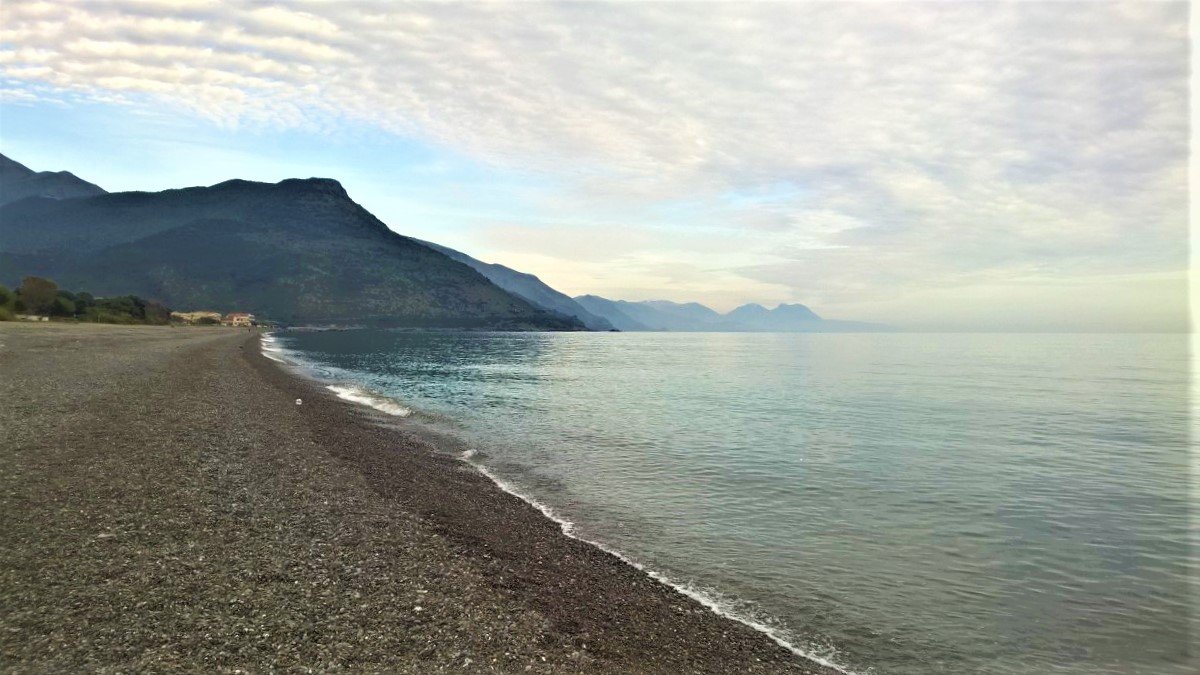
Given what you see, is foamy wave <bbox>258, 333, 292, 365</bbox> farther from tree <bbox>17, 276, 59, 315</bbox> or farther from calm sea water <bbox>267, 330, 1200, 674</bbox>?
tree <bbox>17, 276, 59, 315</bbox>

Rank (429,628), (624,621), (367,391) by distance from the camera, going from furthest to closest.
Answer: (367,391)
(624,621)
(429,628)

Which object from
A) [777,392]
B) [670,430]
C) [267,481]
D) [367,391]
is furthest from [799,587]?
[777,392]

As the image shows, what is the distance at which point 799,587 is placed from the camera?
12969mm

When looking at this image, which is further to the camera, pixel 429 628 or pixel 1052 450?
pixel 1052 450

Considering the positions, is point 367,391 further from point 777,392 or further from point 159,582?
point 159,582

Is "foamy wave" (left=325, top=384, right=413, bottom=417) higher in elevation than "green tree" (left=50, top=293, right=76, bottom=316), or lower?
lower

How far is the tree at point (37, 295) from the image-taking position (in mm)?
121694

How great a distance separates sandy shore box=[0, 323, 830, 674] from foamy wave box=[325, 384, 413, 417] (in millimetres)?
17040

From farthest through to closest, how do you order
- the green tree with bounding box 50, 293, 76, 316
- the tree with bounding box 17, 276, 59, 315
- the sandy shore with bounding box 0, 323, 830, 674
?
the green tree with bounding box 50, 293, 76, 316, the tree with bounding box 17, 276, 59, 315, the sandy shore with bounding box 0, 323, 830, 674

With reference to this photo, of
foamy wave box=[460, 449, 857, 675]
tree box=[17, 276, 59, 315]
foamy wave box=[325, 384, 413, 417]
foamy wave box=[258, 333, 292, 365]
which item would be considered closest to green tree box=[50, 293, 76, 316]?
tree box=[17, 276, 59, 315]

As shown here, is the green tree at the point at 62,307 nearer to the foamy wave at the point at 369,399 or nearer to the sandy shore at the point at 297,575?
the foamy wave at the point at 369,399

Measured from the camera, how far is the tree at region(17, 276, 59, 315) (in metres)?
122

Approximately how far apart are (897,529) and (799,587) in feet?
19.9

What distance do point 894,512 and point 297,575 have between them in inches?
665
